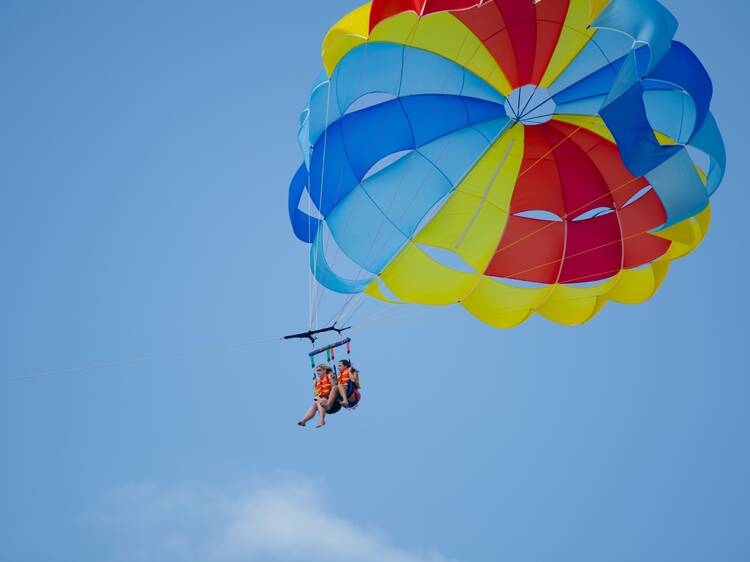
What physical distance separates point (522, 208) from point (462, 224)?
2.79 feet

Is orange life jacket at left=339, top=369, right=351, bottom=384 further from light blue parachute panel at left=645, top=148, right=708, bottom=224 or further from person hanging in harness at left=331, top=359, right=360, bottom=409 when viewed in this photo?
light blue parachute panel at left=645, top=148, right=708, bottom=224

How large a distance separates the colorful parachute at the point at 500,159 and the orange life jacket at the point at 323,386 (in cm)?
119

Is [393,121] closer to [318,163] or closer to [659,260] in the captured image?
[318,163]

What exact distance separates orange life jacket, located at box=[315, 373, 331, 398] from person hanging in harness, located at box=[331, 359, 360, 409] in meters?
0.12

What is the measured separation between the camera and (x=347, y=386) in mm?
14461

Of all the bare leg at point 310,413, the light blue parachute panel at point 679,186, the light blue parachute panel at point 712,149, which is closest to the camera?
the light blue parachute panel at point 679,186

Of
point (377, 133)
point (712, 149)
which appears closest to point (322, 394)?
point (377, 133)

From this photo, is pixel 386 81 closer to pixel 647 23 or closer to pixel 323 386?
pixel 647 23

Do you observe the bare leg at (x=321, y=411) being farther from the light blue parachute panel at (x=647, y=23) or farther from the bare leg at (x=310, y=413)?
the light blue parachute panel at (x=647, y=23)

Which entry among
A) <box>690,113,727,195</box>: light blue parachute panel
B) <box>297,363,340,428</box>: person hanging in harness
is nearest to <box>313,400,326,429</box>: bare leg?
<box>297,363,340,428</box>: person hanging in harness

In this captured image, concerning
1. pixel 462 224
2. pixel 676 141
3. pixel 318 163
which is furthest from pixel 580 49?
pixel 318 163

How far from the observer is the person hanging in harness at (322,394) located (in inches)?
570

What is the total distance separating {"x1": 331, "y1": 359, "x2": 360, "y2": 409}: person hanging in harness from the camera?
47.4ft

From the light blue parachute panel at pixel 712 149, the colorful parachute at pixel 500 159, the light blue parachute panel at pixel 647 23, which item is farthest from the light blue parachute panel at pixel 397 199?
the light blue parachute panel at pixel 712 149
